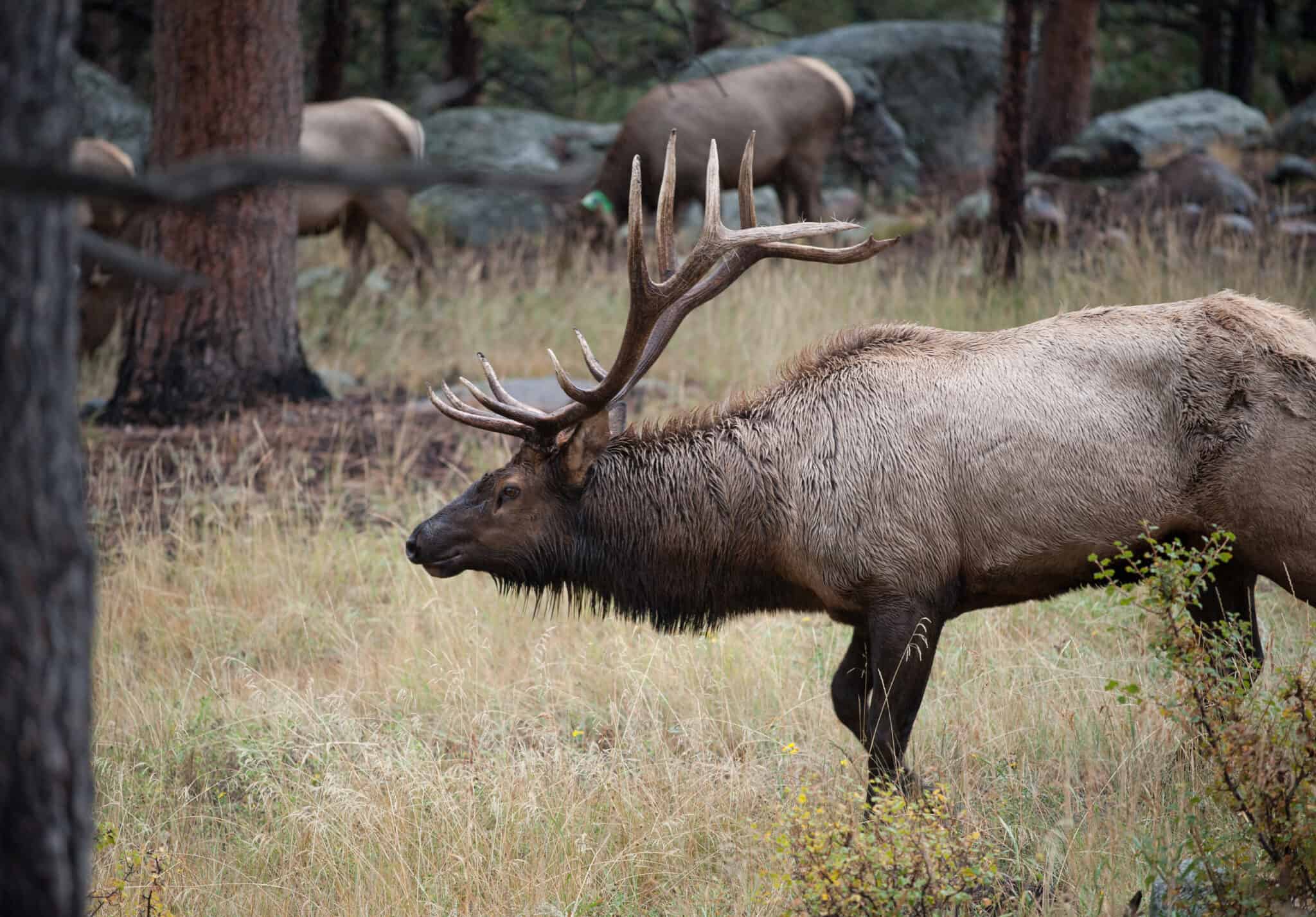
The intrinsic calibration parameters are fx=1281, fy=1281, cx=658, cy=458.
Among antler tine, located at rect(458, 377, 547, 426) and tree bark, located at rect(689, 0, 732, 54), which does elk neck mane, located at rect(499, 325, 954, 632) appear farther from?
tree bark, located at rect(689, 0, 732, 54)

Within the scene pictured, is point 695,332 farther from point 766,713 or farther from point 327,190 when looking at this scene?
point 766,713

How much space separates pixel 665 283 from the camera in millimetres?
4348

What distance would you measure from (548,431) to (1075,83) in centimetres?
1360

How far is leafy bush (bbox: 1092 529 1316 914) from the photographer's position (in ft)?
9.93

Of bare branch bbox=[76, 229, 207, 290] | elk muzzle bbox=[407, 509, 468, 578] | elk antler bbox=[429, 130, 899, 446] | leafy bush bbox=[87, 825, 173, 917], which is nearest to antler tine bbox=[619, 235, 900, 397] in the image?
elk antler bbox=[429, 130, 899, 446]

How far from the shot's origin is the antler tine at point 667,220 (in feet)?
13.0

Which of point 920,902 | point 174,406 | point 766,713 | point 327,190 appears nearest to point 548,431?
point 766,713

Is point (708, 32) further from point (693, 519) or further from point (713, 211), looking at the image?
point (693, 519)

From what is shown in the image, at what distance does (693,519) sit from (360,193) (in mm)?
8212

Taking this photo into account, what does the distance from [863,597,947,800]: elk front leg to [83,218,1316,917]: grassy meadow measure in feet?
0.86

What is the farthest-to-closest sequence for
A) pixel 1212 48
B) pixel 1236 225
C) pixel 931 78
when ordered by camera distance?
pixel 1212 48 < pixel 931 78 < pixel 1236 225

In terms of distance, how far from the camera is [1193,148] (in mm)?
15062

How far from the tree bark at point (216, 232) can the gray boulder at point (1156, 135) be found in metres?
9.84

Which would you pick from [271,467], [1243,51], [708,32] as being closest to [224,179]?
[271,467]
